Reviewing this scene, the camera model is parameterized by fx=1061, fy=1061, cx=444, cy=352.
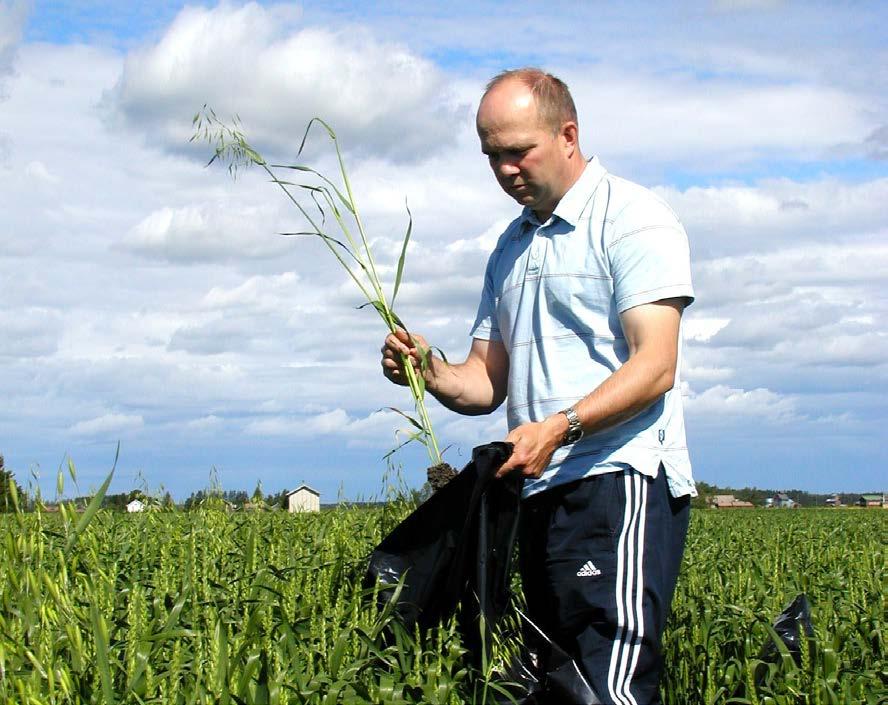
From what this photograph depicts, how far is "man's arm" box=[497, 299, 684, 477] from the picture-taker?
3107 mm

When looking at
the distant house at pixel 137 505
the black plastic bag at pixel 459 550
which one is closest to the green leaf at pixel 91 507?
the black plastic bag at pixel 459 550

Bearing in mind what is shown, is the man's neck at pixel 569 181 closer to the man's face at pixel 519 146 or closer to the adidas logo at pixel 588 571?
the man's face at pixel 519 146

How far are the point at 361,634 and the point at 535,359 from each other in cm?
112

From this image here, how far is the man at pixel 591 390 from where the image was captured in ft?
10.3

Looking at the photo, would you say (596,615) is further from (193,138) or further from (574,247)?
(193,138)

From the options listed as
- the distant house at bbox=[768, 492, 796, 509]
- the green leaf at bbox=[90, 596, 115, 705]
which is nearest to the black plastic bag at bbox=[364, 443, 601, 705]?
the green leaf at bbox=[90, 596, 115, 705]

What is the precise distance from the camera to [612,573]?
10.4ft

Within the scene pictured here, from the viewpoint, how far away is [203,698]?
2785mm

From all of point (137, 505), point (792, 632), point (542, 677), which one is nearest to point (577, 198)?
point (542, 677)

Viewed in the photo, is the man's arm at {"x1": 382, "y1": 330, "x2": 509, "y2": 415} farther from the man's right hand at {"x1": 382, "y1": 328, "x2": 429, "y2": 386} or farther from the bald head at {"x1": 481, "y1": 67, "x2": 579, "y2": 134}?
the bald head at {"x1": 481, "y1": 67, "x2": 579, "y2": 134}

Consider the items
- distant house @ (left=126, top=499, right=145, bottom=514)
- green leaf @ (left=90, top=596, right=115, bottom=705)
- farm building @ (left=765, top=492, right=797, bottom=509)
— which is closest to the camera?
green leaf @ (left=90, top=596, right=115, bottom=705)

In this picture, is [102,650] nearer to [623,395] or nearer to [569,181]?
[623,395]

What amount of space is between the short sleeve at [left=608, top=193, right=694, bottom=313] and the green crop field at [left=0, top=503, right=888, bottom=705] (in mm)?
1271

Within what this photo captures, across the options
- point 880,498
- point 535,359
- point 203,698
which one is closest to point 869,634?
point 535,359
